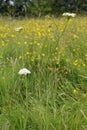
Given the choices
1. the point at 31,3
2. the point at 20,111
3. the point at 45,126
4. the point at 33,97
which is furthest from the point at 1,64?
the point at 31,3

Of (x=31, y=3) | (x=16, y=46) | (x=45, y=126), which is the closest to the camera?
(x=45, y=126)

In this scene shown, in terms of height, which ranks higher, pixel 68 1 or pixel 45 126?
pixel 45 126

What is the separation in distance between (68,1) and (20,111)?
58.2 ft

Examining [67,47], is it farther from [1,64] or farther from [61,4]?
[61,4]

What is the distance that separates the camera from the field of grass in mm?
2068

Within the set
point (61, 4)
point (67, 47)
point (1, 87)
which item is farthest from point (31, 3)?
point (1, 87)

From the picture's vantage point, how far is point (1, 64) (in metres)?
2.85

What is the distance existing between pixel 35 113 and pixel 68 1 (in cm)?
1778

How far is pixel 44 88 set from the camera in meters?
2.48

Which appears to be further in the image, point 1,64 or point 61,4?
point 61,4

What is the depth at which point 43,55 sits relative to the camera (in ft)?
9.81

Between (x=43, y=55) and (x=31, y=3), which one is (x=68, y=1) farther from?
(x=43, y=55)

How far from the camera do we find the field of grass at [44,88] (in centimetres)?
207

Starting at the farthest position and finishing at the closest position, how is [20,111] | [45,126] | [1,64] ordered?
[1,64] → [20,111] → [45,126]
